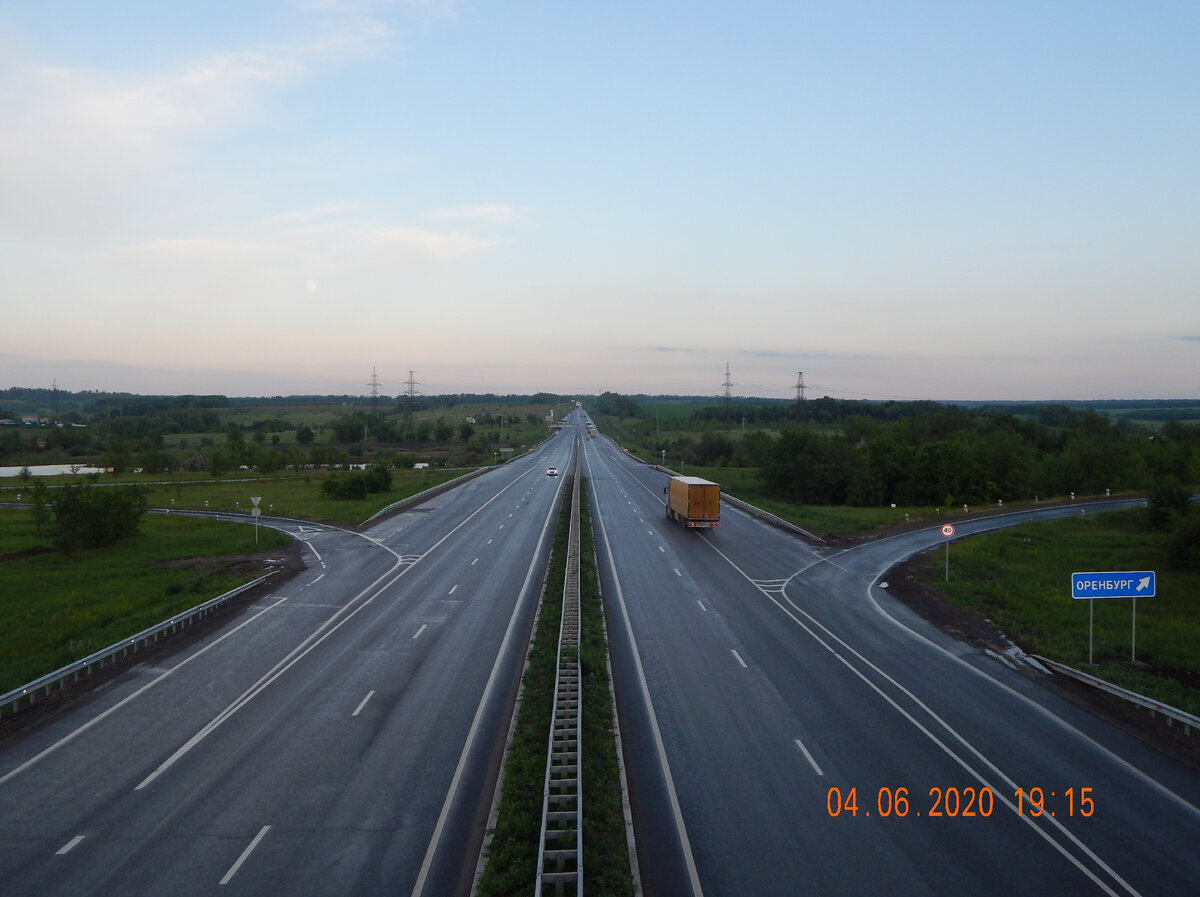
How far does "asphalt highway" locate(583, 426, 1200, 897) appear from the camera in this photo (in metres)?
11.3

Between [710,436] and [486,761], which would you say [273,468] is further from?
[486,761]

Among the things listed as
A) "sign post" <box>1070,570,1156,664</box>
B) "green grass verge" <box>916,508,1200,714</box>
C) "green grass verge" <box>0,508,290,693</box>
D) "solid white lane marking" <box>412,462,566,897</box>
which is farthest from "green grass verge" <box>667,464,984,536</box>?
"green grass verge" <box>0,508,290,693</box>

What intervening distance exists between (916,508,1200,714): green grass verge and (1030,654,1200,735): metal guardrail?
20.2 inches

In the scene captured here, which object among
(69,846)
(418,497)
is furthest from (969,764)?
(418,497)

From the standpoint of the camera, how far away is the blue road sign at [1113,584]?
2161cm

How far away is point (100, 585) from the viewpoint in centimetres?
3366

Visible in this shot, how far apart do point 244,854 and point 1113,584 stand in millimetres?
21968

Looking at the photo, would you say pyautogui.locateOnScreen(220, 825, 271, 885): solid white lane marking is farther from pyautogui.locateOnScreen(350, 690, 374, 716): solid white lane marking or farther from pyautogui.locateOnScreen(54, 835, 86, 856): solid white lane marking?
pyautogui.locateOnScreen(350, 690, 374, 716): solid white lane marking

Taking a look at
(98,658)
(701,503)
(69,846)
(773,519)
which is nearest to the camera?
(69,846)

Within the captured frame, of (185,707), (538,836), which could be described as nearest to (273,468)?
(185,707)
